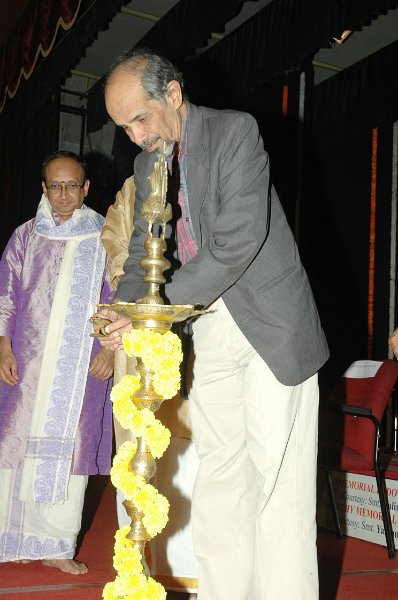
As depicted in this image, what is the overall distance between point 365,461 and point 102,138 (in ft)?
15.0

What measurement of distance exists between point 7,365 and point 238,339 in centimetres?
135

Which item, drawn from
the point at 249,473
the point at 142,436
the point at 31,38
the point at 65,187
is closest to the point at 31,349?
the point at 65,187

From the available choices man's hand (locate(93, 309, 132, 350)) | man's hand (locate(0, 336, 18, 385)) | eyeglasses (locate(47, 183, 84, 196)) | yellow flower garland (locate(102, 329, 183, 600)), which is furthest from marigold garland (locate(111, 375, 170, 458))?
eyeglasses (locate(47, 183, 84, 196))

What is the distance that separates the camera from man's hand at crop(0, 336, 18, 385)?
293 centimetres

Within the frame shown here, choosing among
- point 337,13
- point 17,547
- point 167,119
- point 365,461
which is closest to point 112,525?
point 17,547

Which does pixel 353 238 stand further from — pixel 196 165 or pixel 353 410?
pixel 196 165

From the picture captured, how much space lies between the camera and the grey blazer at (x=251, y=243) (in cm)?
174

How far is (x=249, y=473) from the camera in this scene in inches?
77.7

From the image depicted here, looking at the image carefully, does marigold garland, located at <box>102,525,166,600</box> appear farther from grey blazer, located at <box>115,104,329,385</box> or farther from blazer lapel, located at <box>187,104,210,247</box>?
blazer lapel, located at <box>187,104,210,247</box>

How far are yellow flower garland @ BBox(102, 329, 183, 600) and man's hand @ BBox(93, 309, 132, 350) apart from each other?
12 cm

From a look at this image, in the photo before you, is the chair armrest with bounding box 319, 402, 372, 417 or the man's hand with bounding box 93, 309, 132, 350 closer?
the man's hand with bounding box 93, 309, 132, 350

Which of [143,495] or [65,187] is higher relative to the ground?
[65,187]

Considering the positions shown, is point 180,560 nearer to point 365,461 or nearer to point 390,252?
point 365,461

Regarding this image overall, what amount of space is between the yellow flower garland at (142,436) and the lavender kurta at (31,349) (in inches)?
58.4
